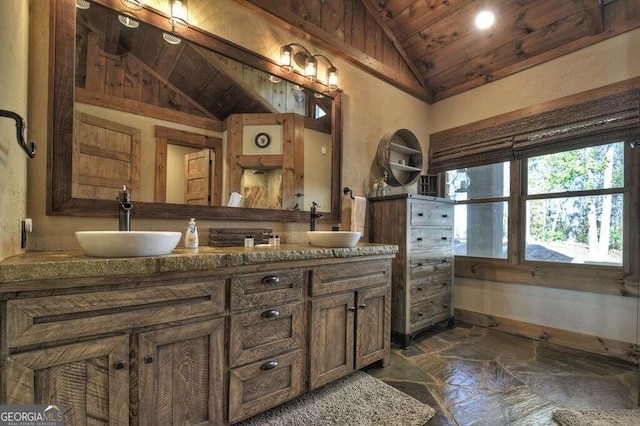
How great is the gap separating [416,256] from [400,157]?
4.06 feet

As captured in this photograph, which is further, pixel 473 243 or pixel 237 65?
pixel 473 243

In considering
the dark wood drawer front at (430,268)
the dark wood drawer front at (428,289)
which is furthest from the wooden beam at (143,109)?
the dark wood drawer front at (428,289)

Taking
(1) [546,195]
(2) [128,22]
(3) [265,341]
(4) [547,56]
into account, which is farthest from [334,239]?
(4) [547,56]

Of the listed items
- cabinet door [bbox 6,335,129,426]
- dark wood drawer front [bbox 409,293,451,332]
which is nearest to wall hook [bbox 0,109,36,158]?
cabinet door [bbox 6,335,129,426]

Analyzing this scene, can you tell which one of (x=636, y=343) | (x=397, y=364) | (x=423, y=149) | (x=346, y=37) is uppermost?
(x=346, y=37)

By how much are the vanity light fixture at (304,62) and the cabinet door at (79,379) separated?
216 cm

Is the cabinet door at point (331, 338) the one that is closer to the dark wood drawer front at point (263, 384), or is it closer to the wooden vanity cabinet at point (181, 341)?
the wooden vanity cabinet at point (181, 341)

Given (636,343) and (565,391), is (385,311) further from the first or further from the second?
(636,343)

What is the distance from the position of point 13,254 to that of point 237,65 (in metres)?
1.71

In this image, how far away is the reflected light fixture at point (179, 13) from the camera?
180 cm

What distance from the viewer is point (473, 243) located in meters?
3.28

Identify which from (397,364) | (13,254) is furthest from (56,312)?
(397,364)

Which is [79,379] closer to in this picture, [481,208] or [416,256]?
[416,256]

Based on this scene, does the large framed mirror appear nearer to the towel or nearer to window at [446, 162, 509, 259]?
the towel
